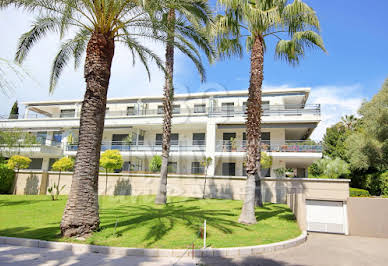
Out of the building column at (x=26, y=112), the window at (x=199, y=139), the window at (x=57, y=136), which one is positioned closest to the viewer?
the window at (x=199, y=139)

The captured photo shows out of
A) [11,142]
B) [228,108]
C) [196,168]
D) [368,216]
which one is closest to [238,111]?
[228,108]

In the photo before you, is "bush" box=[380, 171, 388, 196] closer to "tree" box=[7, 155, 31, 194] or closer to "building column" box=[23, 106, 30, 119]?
"tree" box=[7, 155, 31, 194]

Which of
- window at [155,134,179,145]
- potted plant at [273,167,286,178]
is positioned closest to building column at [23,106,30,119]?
window at [155,134,179,145]

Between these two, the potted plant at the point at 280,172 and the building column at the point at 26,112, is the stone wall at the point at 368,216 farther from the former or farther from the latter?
the building column at the point at 26,112

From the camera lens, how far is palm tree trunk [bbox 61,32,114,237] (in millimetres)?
7703

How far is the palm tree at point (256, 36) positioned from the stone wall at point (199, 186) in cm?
541

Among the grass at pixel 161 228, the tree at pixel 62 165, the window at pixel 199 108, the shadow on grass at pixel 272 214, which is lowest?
the grass at pixel 161 228

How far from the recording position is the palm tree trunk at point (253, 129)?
10211 mm

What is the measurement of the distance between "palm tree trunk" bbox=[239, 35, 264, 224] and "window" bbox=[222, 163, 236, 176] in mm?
13610

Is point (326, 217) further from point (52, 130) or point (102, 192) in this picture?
point (52, 130)

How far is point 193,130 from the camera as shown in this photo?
89.9 ft

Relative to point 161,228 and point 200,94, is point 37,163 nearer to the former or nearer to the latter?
point 200,94

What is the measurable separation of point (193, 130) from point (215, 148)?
172 inches

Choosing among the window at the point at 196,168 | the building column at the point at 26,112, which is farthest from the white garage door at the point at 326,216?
the building column at the point at 26,112
